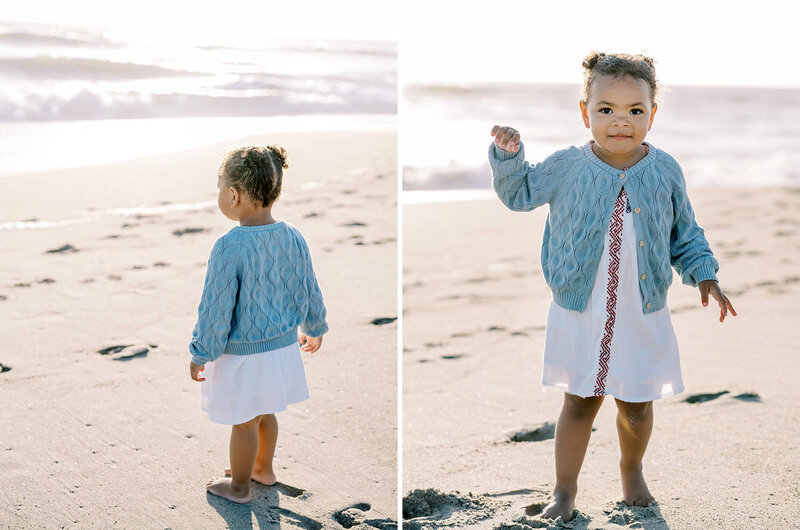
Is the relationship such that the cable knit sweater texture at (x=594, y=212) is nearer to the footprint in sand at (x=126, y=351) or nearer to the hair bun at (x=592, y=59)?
the hair bun at (x=592, y=59)

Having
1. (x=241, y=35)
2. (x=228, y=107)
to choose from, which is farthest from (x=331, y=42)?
(x=228, y=107)

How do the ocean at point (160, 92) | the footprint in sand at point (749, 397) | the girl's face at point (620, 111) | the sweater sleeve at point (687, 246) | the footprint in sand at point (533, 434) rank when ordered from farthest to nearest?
1. the ocean at point (160, 92)
2. the footprint in sand at point (749, 397)
3. the footprint in sand at point (533, 434)
4. the sweater sleeve at point (687, 246)
5. the girl's face at point (620, 111)

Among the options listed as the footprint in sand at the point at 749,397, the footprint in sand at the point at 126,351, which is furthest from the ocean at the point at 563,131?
the footprint in sand at the point at 749,397

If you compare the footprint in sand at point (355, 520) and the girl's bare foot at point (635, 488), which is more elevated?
the girl's bare foot at point (635, 488)

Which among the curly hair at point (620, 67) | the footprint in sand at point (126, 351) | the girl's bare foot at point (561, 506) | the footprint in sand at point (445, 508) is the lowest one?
the footprint in sand at point (445, 508)

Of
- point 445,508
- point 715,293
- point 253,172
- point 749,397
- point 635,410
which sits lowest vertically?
point 445,508

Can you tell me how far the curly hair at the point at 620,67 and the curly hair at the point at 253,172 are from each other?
0.99 metres

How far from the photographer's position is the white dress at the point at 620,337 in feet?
9.17

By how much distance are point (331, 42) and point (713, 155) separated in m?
8.20

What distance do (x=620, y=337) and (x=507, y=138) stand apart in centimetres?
68

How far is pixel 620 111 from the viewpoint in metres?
2.74

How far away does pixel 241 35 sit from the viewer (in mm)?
16719

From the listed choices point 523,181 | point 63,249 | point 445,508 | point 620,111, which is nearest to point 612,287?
point 523,181

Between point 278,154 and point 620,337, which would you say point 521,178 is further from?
point 278,154
